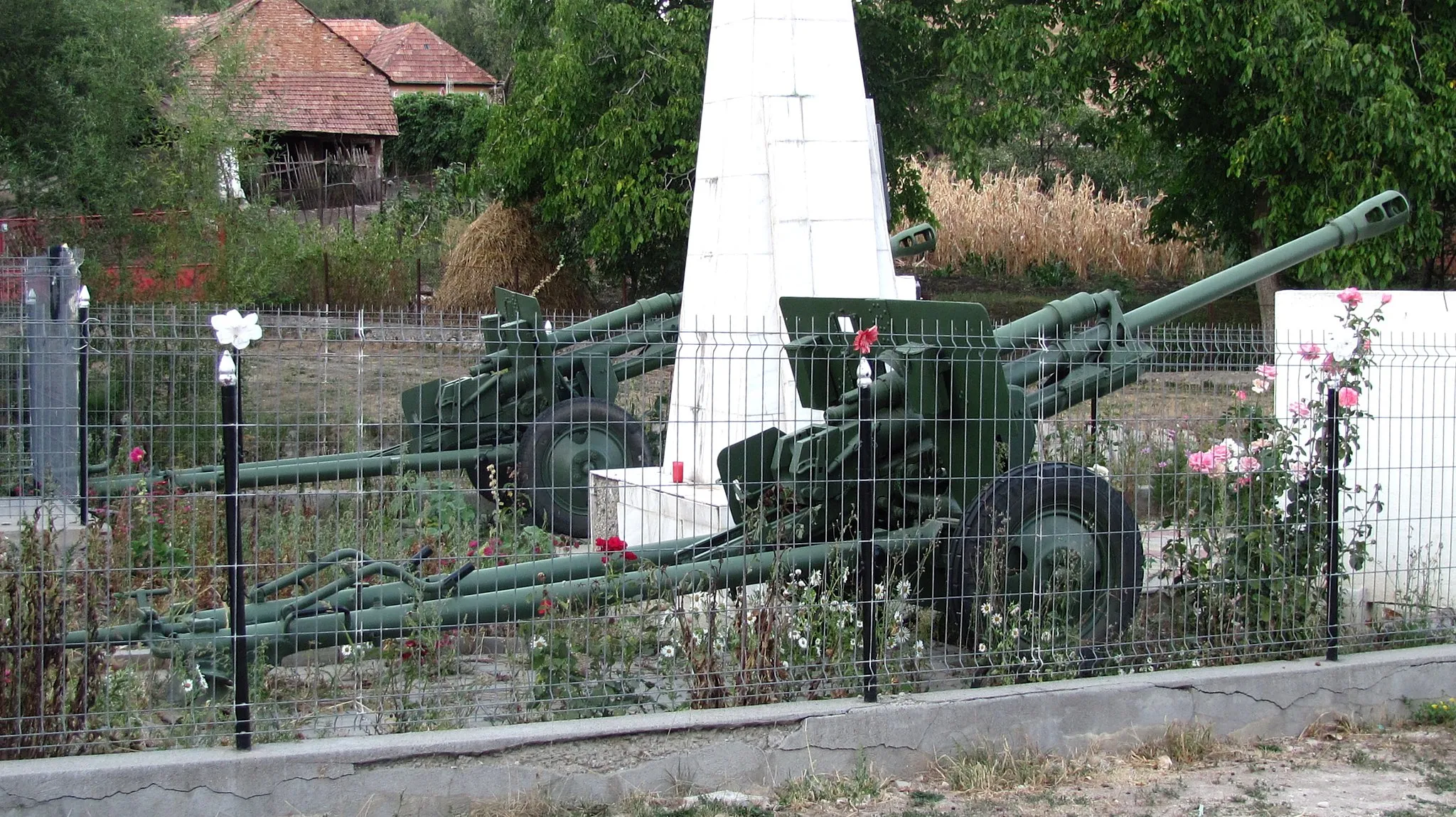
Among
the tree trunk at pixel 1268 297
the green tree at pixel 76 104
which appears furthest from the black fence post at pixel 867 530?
the tree trunk at pixel 1268 297

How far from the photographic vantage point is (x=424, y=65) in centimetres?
4794

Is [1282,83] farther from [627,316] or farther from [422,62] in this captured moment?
[422,62]

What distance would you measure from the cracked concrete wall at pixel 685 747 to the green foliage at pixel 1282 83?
35.3 feet

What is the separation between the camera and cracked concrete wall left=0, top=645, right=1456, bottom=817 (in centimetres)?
446

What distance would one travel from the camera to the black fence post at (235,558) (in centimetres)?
447

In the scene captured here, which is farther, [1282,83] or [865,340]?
[1282,83]

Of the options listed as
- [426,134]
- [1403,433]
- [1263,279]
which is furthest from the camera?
[426,134]

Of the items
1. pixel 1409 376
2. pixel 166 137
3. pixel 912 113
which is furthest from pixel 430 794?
pixel 912 113

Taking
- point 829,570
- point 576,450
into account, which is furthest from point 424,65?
point 829,570

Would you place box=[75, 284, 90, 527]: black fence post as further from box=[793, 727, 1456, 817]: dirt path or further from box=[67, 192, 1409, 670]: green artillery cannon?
box=[793, 727, 1456, 817]: dirt path

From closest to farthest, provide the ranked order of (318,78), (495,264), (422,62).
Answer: (495,264), (318,78), (422,62)

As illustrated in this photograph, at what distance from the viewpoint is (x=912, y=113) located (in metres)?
20.4

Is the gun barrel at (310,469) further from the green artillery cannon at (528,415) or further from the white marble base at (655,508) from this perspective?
the white marble base at (655,508)

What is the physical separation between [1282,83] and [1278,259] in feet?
29.0
